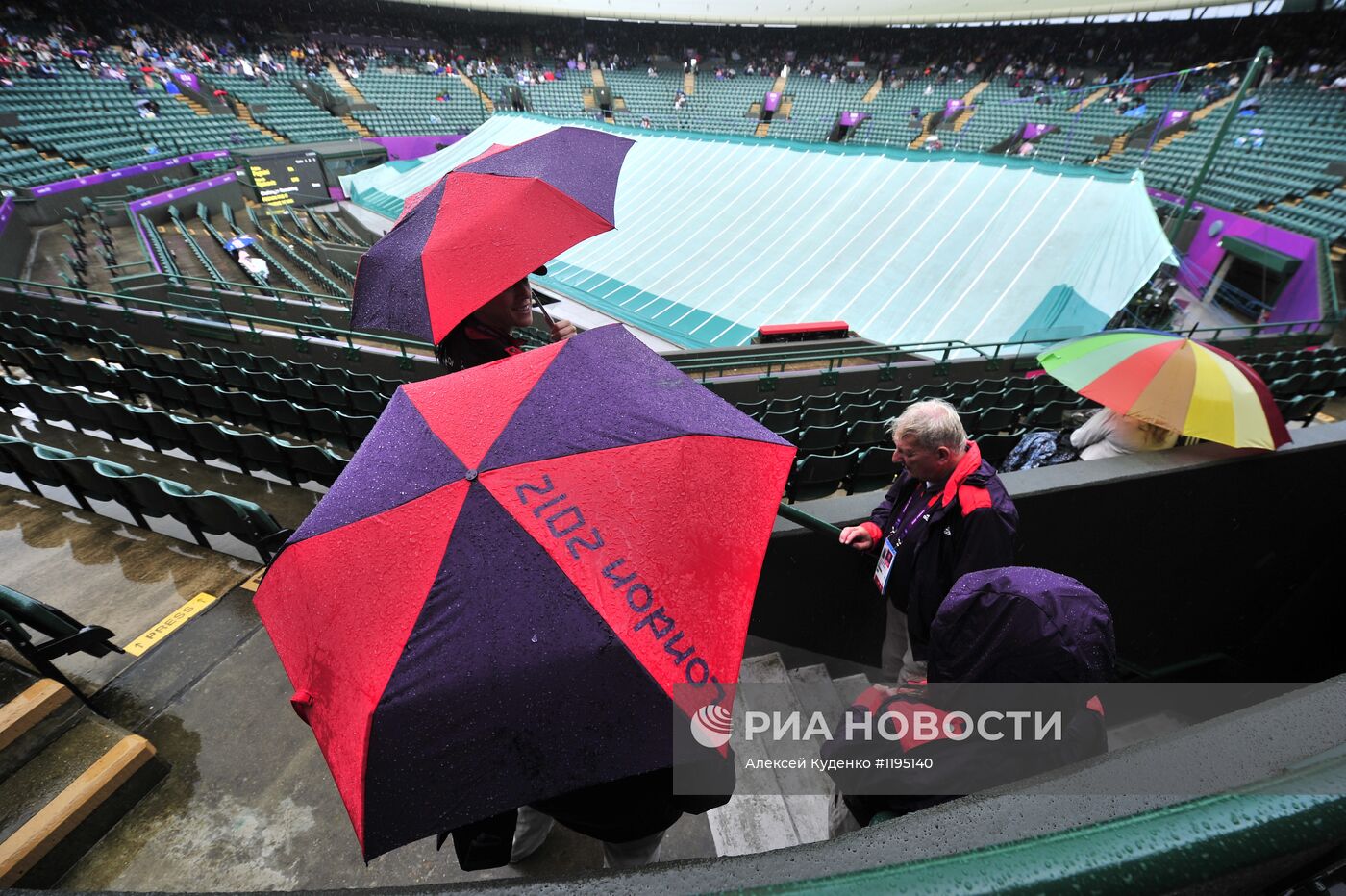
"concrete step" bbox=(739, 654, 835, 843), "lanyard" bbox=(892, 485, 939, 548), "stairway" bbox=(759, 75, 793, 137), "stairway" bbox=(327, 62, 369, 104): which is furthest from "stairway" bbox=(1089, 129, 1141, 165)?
"stairway" bbox=(327, 62, 369, 104)

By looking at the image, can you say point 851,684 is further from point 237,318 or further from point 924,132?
point 924,132

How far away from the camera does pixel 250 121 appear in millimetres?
28281

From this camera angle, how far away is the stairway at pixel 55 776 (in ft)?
6.74

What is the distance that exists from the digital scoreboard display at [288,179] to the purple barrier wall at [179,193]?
1.26 meters

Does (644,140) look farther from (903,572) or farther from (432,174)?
(903,572)

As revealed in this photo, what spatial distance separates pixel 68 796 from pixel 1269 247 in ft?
73.1

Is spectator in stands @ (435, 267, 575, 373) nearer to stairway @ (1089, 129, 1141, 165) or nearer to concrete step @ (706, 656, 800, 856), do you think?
concrete step @ (706, 656, 800, 856)

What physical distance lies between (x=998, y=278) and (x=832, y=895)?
12992 mm

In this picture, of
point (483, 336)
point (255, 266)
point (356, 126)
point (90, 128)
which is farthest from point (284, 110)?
point (483, 336)

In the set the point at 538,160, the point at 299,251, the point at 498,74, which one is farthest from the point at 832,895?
the point at 498,74

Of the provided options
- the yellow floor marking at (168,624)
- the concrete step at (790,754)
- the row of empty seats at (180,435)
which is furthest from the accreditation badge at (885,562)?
the row of empty seats at (180,435)

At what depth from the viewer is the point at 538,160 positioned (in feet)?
11.0

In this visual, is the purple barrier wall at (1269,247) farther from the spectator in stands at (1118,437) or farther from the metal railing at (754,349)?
the spectator in stands at (1118,437)

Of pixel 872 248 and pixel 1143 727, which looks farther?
pixel 872 248
